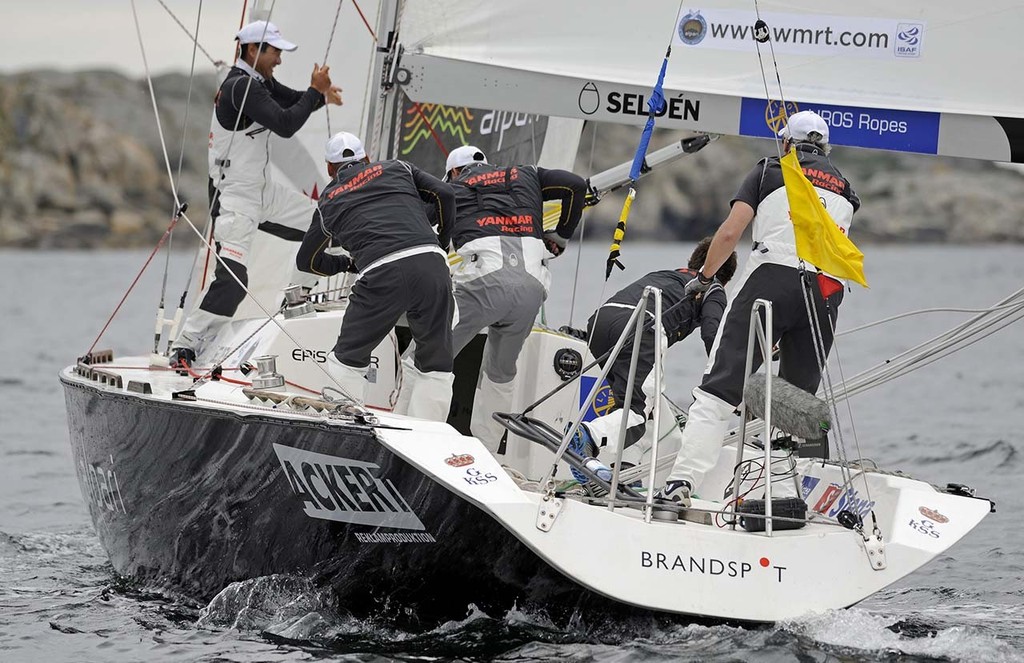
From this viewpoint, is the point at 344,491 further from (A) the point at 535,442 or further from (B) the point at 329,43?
(B) the point at 329,43

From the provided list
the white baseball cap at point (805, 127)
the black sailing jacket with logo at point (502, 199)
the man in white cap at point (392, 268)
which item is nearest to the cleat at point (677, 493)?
the man in white cap at point (392, 268)

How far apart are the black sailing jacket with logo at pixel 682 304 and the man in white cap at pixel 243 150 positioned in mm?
1858

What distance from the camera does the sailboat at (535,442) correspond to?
5121 mm

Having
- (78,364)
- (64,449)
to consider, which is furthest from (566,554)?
(64,449)

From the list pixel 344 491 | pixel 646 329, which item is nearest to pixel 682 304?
pixel 646 329

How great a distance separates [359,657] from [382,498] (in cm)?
53

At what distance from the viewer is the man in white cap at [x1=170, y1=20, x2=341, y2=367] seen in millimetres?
7852

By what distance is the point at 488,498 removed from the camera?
505 cm

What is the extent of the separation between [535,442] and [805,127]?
1672mm

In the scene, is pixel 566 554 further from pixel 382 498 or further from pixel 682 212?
pixel 682 212

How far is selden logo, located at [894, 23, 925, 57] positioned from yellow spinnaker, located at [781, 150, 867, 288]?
1389 millimetres

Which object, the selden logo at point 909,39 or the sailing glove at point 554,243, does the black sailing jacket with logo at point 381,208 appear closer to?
the sailing glove at point 554,243

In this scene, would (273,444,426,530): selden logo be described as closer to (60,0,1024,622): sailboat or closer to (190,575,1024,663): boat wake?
(60,0,1024,622): sailboat

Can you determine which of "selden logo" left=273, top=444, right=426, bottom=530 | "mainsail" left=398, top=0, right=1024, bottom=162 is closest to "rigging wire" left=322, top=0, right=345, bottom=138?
"mainsail" left=398, top=0, right=1024, bottom=162
